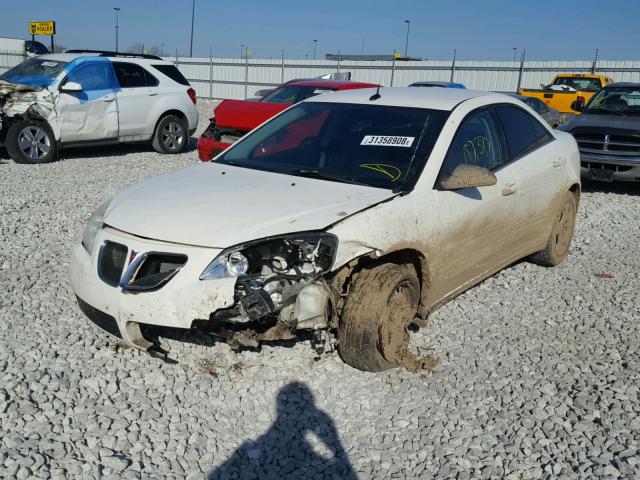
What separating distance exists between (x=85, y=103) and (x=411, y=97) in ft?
24.8

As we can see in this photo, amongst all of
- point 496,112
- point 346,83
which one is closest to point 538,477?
point 496,112

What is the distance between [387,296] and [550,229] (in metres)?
2.63

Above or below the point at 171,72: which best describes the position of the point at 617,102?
above

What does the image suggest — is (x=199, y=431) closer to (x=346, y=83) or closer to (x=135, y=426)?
(x=135, y=426)

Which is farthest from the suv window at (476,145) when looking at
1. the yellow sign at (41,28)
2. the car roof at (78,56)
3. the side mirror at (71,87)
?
the yellow sign at (41,28)

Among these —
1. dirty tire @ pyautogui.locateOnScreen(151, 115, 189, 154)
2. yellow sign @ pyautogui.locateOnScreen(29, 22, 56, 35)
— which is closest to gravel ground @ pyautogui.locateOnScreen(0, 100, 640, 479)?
dirty tire @ pyautogui.locateOnScreen(151, 115, 189, 154)

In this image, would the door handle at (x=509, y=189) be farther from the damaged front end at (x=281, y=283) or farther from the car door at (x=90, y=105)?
the car door at (x=90, y=105)

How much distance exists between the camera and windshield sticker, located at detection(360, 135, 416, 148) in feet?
14.3

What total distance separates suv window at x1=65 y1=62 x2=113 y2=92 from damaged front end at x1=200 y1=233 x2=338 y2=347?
850cm

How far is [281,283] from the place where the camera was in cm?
346

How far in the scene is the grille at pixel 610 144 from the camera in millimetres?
9523

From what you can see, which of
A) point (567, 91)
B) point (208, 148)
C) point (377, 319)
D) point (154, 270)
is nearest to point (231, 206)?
point (154, 270)

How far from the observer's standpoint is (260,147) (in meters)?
4.97

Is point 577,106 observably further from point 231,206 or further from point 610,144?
point 231,206
